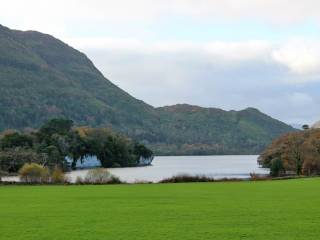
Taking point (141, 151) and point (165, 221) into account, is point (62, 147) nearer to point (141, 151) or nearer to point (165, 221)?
point (141, 151)

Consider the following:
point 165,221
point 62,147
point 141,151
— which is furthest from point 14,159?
point 165,221

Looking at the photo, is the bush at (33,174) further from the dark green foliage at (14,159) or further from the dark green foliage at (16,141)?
the dark green foliage at (16,141)

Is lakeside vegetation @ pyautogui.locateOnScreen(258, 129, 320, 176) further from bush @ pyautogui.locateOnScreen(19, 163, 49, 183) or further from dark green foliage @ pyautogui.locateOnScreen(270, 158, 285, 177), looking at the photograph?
bush @ pyautogui.locateOnScreen(19, 163, 49, 183)

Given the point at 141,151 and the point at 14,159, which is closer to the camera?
the point at 14,159

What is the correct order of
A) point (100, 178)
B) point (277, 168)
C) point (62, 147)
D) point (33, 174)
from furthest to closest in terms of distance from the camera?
point (62, 147)
point (277, 168)
point (33, 174)
point (100, 178)

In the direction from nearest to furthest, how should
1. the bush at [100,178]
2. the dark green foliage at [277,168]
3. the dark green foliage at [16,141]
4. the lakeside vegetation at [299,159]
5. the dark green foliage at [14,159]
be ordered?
the bush at [100,178]
the lakeside vegetation at [299,159]
the dark green foliage at [277,168]
the dark green foliage at [14,159]
the dark green foliage at [16,141]

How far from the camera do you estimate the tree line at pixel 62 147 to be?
101 meters

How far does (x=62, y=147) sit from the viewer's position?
127m

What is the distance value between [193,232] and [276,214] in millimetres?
6580

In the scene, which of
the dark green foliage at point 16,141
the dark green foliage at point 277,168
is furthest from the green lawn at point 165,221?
the dark green foliage at point 16,141

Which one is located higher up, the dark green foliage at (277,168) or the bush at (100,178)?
the dark green foliage at (277,168)

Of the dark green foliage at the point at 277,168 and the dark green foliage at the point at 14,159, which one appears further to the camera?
the dark green foliage at the point at 14,159

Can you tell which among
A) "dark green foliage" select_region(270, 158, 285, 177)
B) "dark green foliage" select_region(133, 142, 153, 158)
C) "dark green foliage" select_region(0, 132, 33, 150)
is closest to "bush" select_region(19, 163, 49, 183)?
"dark green foliage" select_region(270, 158, 285, 177)

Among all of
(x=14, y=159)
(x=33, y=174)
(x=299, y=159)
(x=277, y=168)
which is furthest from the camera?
(x=14, y=159)
